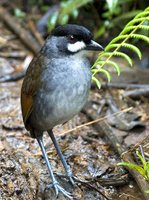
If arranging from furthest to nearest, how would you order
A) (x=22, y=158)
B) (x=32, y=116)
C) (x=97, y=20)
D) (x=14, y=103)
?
(x=97, y=20) < (x=14, y=103) < (x=22, y=158) < (x=32, y=116)

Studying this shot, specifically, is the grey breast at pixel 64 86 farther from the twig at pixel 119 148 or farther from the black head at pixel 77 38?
the twig at pixel 119 148

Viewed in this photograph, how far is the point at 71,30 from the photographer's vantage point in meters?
3.60

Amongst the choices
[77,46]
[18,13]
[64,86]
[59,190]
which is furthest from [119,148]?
[18,13]

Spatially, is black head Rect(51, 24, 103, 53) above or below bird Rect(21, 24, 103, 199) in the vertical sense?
above

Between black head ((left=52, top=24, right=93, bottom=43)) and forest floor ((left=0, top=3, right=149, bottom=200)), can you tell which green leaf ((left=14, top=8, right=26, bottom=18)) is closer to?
forest floor ((left=0, top=3, right=149, bottom=200))

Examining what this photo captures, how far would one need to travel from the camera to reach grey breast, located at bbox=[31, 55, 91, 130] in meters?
3.62

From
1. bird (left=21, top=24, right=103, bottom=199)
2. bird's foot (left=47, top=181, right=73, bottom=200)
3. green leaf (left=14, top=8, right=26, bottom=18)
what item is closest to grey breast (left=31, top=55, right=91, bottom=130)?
bird (left=21, top=24, right=103, bottom=199)

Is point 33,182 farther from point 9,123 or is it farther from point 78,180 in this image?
point 9,123

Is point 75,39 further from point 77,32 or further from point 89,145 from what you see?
point 89,145

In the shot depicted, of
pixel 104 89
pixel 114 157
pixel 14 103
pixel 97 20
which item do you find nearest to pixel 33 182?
pixel 114 157

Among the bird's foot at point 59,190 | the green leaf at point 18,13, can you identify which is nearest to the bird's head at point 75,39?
the bird's foot at point 59,190

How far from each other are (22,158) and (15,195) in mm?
549

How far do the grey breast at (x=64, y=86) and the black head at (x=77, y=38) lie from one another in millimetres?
80

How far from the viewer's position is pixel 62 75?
11.9 feet
